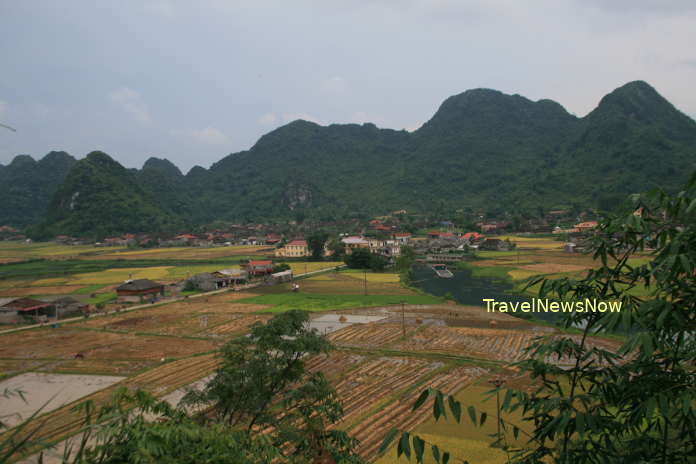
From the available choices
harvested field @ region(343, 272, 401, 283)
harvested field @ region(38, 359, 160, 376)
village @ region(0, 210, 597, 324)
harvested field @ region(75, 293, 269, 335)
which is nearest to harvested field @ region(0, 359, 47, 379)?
harvested field @ region(38, 359, 160, 376)

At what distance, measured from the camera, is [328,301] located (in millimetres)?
30297

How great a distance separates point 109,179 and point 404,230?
74.5 meters

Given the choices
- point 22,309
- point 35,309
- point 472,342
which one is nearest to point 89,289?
point 35,309

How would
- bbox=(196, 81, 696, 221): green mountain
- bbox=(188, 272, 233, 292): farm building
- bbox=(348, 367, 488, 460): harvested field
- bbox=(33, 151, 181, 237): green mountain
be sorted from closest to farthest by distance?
1. bbox=(348, 367, 488, 460): harvested field
2. bbox=(188, 272, 233, 292): farm building
3. bbox=(33, 151, 181, 237): green mountain
4. bbox=(196, 81, 696, 221): green mountain

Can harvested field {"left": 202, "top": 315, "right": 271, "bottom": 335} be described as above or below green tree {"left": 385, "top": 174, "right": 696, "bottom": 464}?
below

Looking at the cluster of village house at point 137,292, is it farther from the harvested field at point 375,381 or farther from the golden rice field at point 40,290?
the harvested field at point 375,381

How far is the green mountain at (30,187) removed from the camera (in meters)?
115

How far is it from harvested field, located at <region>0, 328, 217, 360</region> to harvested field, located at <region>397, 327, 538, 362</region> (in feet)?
33.6

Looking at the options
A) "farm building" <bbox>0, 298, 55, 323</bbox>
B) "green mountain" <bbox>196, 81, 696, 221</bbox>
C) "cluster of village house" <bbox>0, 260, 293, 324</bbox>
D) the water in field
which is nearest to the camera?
the water in field

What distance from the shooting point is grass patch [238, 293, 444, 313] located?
94.2ft

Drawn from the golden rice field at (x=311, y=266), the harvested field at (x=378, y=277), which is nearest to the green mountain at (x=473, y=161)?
the harvested field at (x=378, y=277)

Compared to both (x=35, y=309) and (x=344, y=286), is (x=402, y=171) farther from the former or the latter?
(x=35, y=309)

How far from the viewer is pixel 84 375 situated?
16.9m

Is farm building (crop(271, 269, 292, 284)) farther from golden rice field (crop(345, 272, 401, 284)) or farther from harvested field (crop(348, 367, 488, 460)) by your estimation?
harvested field (crop(348, 367, 488, 460))
